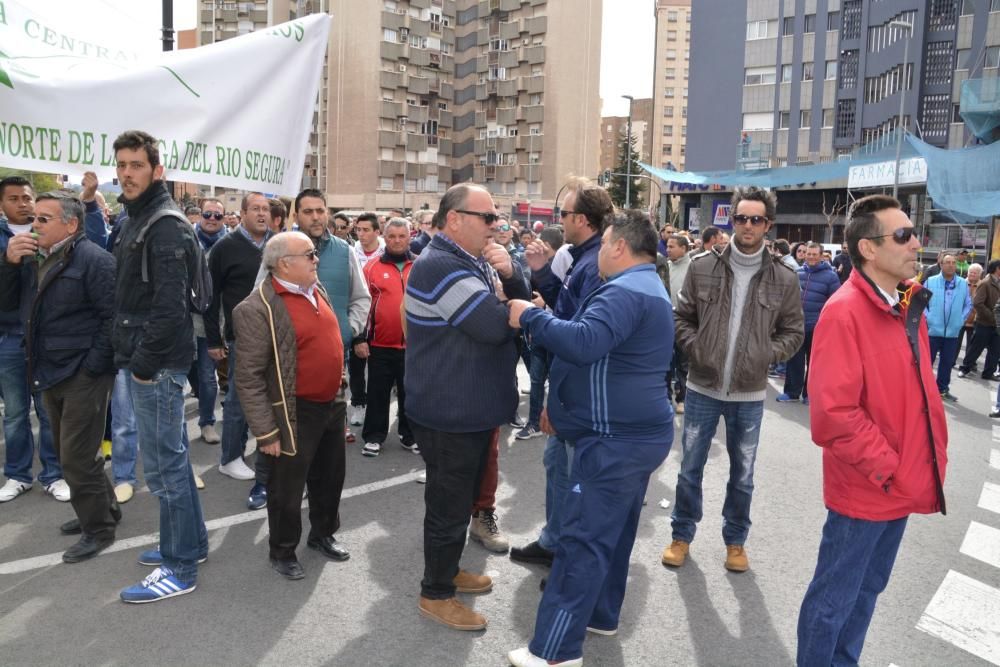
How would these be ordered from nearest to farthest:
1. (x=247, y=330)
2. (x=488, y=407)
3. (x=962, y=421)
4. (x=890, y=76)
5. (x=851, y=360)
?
Result: (x=851, y=360), (x=488, y=407), (x=247, y=330), (x=962, y=421), (x=890, y=76)

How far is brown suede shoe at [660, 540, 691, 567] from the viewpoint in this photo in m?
4.75

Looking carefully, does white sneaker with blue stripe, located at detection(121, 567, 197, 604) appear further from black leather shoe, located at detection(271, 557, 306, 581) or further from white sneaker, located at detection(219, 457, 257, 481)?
white sneaker, located at detection(219, 457, 257, 481)

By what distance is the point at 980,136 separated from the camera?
85.7 ft

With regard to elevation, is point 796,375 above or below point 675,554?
above

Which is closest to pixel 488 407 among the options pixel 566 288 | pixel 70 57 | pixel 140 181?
pixel 566 288

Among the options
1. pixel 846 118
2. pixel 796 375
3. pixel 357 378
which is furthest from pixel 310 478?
pixel 846 118

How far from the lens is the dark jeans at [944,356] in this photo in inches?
429

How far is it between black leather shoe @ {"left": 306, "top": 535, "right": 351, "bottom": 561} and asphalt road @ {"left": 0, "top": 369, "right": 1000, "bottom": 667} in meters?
0.06

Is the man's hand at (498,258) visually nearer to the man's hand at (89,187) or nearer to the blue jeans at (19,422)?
the man's hand at (89,187)

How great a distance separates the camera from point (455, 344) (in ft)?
12.4

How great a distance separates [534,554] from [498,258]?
195 centimetres

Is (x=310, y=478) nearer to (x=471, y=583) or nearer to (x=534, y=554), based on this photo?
(x=471, y=583)

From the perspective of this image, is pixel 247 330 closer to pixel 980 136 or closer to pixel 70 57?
pixel 70 57

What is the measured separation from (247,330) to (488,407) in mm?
1387
